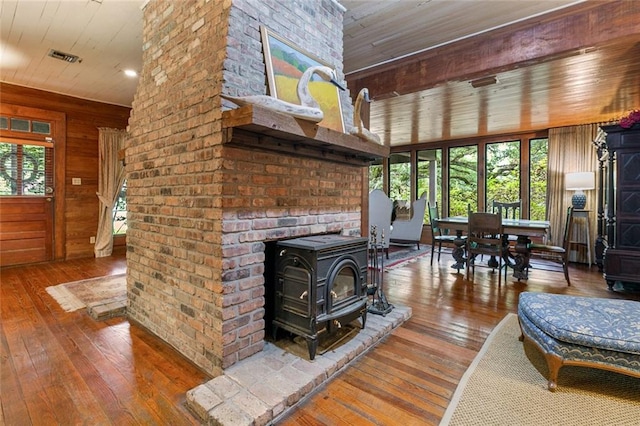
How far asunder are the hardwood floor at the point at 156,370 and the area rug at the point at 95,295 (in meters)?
0.09

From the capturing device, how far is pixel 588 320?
1746 mm

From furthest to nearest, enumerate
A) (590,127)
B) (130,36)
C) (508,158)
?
1. (508,158)
2. (590,127)
3. (130,36)

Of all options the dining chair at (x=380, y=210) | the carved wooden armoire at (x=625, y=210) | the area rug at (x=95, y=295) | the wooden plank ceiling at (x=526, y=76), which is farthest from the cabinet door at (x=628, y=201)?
the area rug at (x=95, y=295)

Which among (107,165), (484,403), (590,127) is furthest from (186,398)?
(590,127)

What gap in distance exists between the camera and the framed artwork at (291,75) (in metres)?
2.02

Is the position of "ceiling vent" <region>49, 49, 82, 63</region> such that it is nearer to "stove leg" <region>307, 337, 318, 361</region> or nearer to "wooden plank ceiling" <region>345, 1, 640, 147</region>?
"wooden plank ceiling" <region>345, 1, 640, 147</region>

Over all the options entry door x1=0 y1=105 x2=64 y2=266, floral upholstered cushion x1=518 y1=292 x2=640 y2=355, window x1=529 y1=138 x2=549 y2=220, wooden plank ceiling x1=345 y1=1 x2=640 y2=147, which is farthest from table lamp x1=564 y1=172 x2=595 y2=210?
entry door x1=0 y1=105 x2=64 y2=266

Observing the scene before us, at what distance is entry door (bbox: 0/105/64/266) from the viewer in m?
4.37

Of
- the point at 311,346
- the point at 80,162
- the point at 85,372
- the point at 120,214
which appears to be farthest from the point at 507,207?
the point at 80,162

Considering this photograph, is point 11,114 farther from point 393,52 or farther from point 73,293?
point 393,52

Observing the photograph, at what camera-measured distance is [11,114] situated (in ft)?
14.4

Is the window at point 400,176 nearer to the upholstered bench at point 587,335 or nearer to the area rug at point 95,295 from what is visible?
the upholstered bench at point 587,335

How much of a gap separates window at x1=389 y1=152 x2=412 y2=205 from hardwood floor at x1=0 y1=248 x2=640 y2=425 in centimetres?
472

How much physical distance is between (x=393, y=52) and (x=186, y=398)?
3.49m
